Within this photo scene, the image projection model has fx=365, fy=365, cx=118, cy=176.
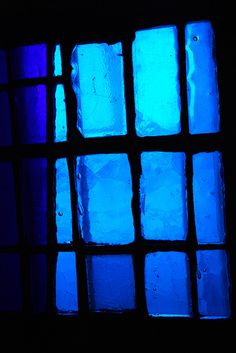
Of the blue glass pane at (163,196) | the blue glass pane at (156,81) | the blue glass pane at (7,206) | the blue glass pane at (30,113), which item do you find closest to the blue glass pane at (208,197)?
the blue glass pane at (163,196)

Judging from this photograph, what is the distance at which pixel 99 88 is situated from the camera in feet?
4.53

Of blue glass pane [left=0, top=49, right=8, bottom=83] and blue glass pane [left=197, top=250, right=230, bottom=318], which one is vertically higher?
blue glass pane [left=0, top=49, right=8, bottom=83]

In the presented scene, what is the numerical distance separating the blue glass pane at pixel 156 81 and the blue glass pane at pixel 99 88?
64 mm

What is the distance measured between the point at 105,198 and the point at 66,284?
0.38m

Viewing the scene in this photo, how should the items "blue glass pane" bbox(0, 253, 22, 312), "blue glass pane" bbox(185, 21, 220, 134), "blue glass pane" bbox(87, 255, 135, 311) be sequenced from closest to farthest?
1. "blue glass pane" bbox(185, 21, 220, 134)
2. "blue glass pane" bbox(87, 255, 135, 311)
3. "blue glass pane" bbox(0, 253, 22, 312)

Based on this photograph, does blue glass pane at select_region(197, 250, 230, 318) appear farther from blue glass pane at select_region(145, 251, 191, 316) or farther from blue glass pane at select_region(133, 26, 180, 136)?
blue glass pane at select_region(133, 26, 180, 136)

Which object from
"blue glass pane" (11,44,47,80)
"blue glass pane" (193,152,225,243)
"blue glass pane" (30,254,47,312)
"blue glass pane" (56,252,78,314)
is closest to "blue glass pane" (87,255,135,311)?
"blue glass pane" (56,252,78,314)

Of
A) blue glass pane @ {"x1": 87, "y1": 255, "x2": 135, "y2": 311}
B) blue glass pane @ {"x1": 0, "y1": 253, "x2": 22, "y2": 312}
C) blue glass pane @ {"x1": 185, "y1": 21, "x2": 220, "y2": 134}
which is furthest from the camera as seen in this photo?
blue glass pane @ {"x1": 0, "y1": 253, "x2": 22, "y2": 312}

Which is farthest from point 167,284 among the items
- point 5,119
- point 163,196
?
point 5,119

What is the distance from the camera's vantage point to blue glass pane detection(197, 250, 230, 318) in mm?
1302

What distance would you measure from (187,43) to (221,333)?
40.6 inches

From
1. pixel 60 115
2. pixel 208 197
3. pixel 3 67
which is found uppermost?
pixel 3 67

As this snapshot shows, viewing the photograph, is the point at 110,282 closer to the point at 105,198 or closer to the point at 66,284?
the point at 66,284

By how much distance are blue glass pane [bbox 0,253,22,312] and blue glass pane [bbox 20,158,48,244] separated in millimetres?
124
